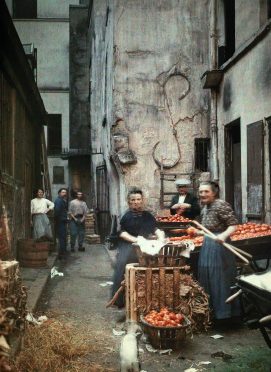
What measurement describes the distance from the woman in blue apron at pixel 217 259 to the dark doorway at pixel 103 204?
1035 centimetres

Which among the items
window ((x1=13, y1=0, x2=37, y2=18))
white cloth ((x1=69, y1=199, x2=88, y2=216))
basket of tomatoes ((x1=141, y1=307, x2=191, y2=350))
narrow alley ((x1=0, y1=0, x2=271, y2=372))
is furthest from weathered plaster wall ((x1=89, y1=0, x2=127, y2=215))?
window ((x1=13, y1=0, x2=37, y2=18))

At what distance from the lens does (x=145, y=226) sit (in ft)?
23.8

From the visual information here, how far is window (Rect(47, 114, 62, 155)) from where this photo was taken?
28969mm

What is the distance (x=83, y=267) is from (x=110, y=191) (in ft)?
15.1

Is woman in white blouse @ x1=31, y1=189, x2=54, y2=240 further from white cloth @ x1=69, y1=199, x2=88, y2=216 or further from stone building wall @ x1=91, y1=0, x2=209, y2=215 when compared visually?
white cloth @ x1=69, y1=199, x2=88, y2=216

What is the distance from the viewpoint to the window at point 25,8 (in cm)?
2920

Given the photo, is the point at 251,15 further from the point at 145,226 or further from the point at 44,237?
the point at 44,237

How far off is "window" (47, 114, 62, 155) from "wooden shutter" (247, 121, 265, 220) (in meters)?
20.2

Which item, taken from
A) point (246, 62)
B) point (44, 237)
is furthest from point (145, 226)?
point (44, 237)

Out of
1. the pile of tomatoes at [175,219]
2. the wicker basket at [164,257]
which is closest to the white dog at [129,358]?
the wicker basket at [164,257]

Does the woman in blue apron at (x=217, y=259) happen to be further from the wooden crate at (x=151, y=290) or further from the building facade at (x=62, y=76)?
the building facade at (x=62, y=76)

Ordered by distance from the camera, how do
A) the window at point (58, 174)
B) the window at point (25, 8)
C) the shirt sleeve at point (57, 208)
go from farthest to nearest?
the window at point (25, 8), the window at point (58, 174), the shirt sleeve at point (57, 208)

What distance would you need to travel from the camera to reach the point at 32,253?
36.3 ft

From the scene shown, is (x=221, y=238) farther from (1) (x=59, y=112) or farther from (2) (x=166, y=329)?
(1) (x=59, y=112)
